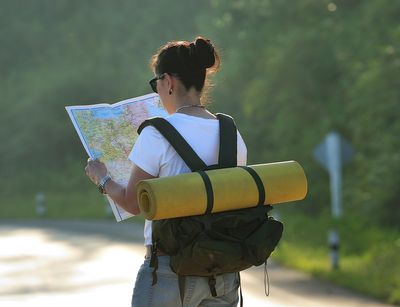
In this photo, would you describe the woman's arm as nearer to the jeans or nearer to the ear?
the jeans

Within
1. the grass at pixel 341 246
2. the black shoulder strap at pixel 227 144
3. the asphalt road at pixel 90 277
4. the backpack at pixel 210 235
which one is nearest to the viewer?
the backpack at pixel 210 235

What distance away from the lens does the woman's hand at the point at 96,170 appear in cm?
367

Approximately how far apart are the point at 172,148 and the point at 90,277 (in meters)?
9.58

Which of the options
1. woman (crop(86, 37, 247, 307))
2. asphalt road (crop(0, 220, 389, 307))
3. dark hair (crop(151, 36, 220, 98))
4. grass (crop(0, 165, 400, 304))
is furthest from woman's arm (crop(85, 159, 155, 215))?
grass (crop(0, 165, 400, 304))

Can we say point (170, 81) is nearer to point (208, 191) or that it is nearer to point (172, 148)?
point (172, 148)

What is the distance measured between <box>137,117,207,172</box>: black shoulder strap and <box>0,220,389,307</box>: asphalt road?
6.89 m

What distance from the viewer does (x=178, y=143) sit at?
11.4ft

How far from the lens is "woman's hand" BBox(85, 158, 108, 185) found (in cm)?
367

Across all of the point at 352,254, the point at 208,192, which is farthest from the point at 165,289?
the point at 352,254

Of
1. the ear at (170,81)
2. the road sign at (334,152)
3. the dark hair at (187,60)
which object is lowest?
the ear at (170,81)


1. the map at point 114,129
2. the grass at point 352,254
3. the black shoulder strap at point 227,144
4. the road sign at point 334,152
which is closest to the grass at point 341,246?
the grass at point 352,254

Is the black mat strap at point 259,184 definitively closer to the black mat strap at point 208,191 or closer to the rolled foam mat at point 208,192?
the rolled foam mat at point 208,192

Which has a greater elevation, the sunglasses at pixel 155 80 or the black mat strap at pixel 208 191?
the sunglasses at pixel 155 80

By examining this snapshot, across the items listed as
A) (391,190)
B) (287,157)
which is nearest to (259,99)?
(287,157)
